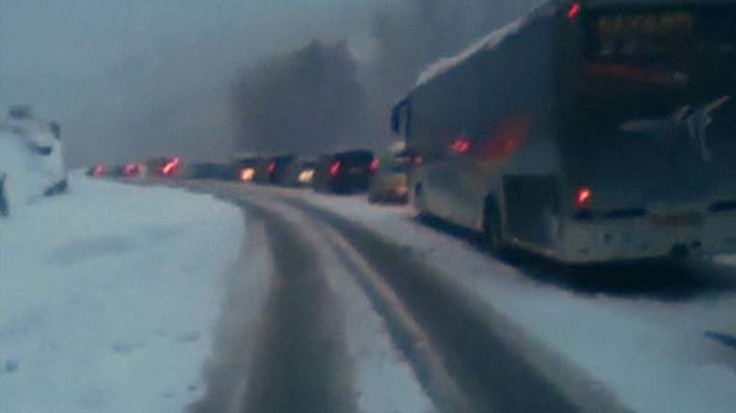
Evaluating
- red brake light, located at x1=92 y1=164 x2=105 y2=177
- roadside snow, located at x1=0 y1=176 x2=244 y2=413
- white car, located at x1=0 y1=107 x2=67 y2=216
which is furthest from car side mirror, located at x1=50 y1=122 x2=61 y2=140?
red brake light, located at x1=92 y1=164 x2=105 y2=177

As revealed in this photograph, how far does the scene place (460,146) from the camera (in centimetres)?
1989

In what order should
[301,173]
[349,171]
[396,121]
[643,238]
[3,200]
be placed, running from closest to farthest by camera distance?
[643,238] → [396,121] → [3,200] → [349,171] → [301,173]

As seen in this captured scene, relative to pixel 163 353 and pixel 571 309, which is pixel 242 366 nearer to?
pixel 163 353

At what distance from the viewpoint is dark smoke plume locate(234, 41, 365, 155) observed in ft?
291

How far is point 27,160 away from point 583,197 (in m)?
30.6

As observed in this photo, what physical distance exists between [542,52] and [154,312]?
598cm

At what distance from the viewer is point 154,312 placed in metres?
13.3

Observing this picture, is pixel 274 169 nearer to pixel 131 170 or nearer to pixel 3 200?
pixel 3 200

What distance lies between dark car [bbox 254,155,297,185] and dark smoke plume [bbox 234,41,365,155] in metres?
24.0

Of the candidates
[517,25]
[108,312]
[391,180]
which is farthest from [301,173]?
[108,312]

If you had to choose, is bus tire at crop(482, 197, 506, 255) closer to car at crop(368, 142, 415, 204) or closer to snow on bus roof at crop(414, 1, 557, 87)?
snow on bus roof at crop(414, 1, 557, 87)

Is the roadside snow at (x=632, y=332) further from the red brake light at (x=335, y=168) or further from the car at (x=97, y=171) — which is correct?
the car at (x=97, y=171)

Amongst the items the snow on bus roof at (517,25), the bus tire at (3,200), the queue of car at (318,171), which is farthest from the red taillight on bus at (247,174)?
the snow on bus roof at (517,25)

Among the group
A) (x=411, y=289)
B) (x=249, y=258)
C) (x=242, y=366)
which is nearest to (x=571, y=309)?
(x=411, y=289)
